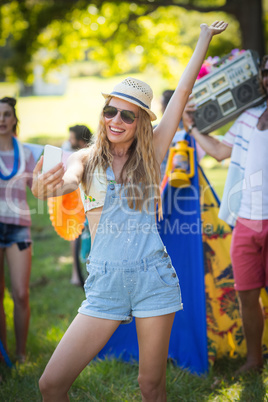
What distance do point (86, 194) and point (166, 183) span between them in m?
1.27

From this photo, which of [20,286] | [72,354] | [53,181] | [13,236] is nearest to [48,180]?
[53,181]

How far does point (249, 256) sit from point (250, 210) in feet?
1.01

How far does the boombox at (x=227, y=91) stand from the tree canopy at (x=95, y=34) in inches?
300

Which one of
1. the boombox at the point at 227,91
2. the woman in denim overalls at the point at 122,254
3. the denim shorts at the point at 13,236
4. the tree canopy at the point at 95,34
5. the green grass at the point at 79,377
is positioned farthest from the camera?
the tree canopy at the point at 95,34

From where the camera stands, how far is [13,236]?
3.32 meters

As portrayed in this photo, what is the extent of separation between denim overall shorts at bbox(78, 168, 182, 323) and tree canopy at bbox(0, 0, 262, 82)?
358 inches

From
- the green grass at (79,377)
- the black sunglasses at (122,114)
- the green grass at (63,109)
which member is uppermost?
the green grass at (63,109)

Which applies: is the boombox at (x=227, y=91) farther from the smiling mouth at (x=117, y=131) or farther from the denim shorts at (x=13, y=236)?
the denim shorts at (x=13, y=236)

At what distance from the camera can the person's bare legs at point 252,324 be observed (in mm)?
2957

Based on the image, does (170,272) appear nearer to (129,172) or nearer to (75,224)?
(129,172)

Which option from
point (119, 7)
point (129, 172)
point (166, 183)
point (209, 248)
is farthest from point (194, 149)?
point (119, 7)

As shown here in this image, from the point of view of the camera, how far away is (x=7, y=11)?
11.5 metres

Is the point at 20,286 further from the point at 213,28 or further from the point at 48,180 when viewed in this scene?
the point at 213,28

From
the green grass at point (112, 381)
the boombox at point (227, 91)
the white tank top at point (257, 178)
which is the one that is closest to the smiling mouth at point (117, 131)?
the white tank top at point (257, 178)
